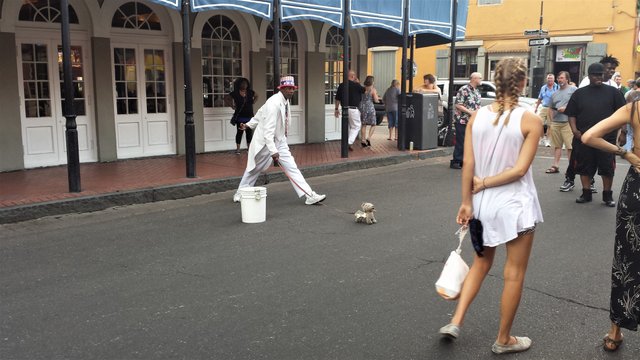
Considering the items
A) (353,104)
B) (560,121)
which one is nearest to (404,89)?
(353,104)

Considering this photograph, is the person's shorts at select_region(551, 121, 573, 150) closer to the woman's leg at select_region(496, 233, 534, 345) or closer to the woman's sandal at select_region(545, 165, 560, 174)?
the woman's sandal at select_region(545, 165, 560, 174)

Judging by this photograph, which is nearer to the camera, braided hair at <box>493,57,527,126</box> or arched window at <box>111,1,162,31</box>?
braided hair at <box>493,57,527,126</box>

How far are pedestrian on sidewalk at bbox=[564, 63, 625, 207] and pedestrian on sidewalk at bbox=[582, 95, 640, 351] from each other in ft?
14.3

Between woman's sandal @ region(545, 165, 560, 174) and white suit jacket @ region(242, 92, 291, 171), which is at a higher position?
white suit jacket @ region(242, 92, 291, 171)

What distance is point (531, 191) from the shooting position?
3.52 metres

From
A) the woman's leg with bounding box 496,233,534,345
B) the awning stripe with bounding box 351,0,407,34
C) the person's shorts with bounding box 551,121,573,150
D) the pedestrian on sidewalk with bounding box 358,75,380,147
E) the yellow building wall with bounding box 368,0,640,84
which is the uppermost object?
the yellow building wall with bounding box 368,0,640,84

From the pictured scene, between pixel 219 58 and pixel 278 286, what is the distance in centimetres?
855

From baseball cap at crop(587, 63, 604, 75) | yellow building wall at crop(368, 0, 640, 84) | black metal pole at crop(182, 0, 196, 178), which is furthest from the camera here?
yellow building wall at crop(368, 0, 640, 84)

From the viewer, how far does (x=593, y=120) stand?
7.89m

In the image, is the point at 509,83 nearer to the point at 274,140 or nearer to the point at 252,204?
the point at 252,204

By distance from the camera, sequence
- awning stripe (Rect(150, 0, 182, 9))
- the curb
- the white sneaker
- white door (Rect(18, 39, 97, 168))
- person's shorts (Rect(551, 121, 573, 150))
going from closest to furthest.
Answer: the curb < the white sneaker < awning stripe (Rect(150, 0, 182, 9)) < white door (Rect(18, 39, 97, 168)) < person's shorts (Rect(551, 121, 573, 150))

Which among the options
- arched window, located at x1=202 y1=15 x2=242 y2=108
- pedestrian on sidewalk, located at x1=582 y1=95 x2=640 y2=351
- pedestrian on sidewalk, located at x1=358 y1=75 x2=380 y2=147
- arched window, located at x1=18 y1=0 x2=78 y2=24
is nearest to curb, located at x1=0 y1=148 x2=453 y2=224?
arched window, located at x1=202 y1=15 x2=242 y2=108

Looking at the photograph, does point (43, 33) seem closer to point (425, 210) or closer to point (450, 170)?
point (425, 210)

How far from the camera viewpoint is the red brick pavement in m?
7.99
